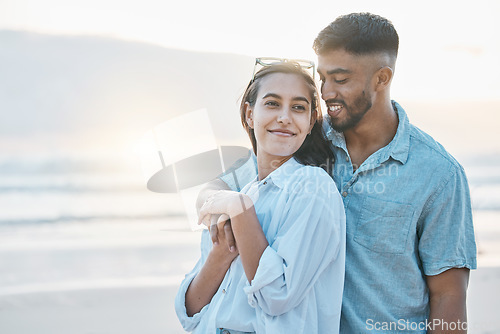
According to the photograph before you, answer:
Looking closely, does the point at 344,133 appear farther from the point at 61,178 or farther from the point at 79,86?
the point at 79,86

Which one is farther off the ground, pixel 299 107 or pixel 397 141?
pixel 299 107

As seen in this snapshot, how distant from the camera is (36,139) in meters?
12.1

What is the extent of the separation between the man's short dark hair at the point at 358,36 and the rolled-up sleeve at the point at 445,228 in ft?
2.35

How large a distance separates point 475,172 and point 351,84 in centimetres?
1085

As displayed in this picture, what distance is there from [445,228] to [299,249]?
792mm

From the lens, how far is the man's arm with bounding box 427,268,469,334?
8.12ft

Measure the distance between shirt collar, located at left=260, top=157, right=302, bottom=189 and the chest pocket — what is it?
1.33ft

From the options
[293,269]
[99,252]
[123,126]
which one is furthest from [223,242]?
[123,126]

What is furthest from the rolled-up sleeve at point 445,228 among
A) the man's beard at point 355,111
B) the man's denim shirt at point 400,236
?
the man's beard at point 355,111

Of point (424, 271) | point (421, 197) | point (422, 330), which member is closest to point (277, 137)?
point (421, 197)

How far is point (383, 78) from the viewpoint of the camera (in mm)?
2783

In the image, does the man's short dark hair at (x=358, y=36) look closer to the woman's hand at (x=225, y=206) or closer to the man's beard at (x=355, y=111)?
the man's beard at (x=355, y=111)

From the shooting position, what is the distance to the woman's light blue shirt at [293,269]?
206cm

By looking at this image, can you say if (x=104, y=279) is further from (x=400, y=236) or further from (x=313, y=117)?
(x=400, y=236)
